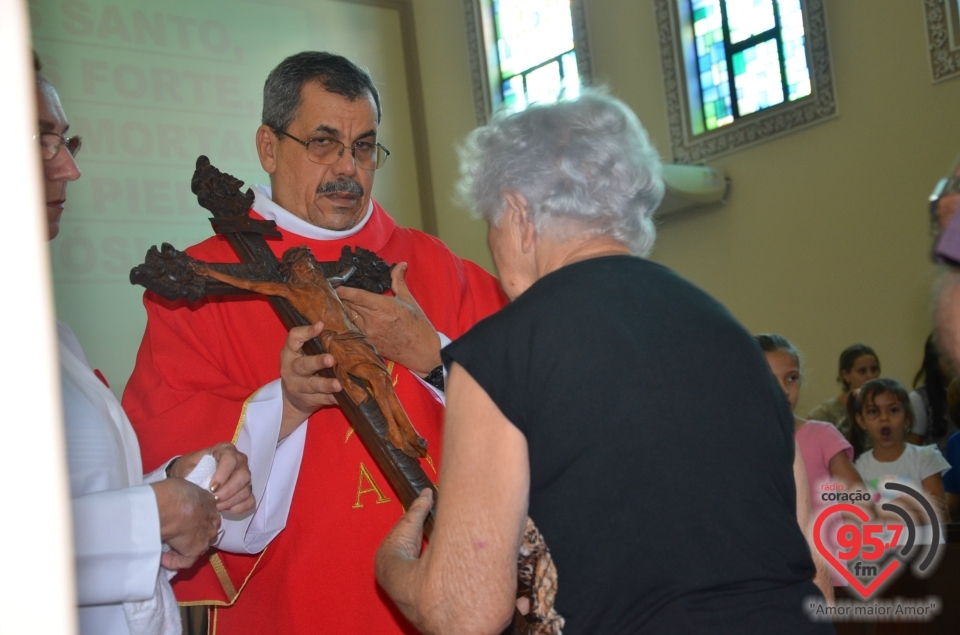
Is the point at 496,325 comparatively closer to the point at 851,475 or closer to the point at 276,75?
the point at 276,75

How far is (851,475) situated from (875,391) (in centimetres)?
140

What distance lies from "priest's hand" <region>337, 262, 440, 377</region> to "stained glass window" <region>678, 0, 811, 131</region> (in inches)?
308

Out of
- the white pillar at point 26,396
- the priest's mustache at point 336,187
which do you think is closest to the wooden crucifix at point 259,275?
the priest's mustache at point 336,187

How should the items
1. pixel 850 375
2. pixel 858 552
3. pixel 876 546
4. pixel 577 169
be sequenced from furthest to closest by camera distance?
pixel 850 375, pixel 876 546, pixel 858 552, pixel 577 169

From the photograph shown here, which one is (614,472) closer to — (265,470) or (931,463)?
(265,470)

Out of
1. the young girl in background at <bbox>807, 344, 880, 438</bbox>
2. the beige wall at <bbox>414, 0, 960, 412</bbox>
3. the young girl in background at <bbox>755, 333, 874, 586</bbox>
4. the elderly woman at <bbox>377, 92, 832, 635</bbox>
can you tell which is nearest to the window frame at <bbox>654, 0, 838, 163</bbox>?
the beige wall at <bbox>414, 0, 960, 412</bbox>

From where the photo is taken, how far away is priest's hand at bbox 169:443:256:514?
6.97ft

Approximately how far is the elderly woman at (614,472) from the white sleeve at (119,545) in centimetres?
47

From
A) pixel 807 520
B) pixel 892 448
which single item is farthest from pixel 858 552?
pixel 892 448

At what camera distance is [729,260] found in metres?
10.2

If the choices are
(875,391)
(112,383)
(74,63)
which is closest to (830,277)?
(875,391)

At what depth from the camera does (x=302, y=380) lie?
244cm

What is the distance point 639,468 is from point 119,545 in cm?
92

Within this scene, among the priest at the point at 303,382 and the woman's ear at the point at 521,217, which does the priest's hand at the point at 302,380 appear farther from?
the woman's ear at the point at 521,217
